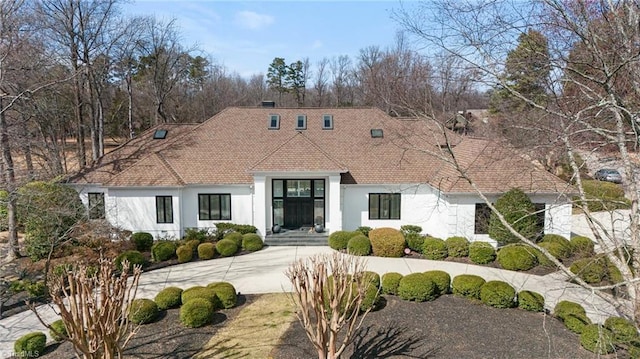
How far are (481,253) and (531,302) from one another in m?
5.02

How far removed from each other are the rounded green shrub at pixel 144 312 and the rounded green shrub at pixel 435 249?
11.1 metres

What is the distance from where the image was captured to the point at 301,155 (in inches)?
768

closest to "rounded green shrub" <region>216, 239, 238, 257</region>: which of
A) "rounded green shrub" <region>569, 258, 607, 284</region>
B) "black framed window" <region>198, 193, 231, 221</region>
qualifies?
"black framed window" <region>198, 193, 231, 221</region>

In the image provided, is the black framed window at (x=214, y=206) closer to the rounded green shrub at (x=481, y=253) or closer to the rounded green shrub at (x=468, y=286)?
the rounded green shrub at (x=481, y=253)

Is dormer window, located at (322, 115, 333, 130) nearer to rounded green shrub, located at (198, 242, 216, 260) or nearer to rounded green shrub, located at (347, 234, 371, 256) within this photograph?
rounded green shrub, located at (347, 234, 371, 256)

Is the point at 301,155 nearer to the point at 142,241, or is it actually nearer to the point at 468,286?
the point at 142,241

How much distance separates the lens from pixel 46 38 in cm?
2314

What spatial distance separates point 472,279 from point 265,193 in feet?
35.5

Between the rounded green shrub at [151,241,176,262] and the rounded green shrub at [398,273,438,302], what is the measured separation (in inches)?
394

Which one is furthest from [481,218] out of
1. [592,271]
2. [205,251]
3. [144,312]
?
[144,312]

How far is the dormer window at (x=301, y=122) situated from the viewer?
2291cm

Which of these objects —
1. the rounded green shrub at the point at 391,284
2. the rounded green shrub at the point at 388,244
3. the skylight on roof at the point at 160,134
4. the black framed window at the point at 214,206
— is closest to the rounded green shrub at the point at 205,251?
the black framed window at the point at 214,206

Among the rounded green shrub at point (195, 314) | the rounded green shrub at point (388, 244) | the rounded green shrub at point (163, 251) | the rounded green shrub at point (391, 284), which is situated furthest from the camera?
the rounded green shrub at point (388, 244)

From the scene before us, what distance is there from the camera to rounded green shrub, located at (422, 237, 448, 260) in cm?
1691
